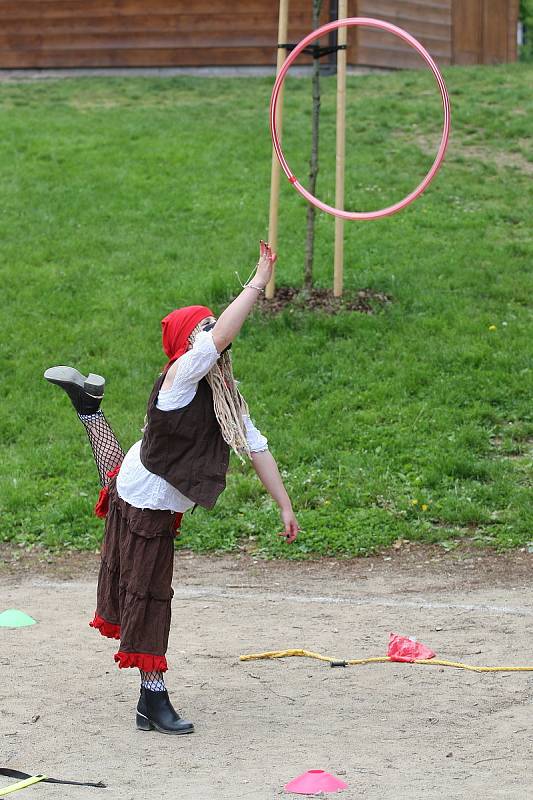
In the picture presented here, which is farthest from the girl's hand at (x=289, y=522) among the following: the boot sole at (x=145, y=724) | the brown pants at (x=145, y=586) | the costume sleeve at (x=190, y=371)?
the boot sole at (x=145, y=724)

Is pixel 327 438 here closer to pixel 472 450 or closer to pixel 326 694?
pixel 472 450

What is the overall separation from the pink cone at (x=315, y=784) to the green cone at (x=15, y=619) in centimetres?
262

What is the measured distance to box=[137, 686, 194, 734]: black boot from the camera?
468cm

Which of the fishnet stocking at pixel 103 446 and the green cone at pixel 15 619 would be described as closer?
the fishnet stocking at pixel 103 446

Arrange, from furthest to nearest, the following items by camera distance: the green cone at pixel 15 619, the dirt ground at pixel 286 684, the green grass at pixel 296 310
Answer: the green grass at pixel 296 310 < the green cone at pixel 15 619 < the dirt ground at pixel 286 684

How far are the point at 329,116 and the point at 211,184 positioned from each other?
10.0 feet

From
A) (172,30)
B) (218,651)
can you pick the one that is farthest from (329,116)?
(218,651)

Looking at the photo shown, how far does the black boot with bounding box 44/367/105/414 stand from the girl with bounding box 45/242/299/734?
14.6 inches

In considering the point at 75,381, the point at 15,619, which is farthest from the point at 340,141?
the point at 75,381

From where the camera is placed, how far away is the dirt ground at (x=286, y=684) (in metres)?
4.19

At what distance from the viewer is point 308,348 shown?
32.2 feet

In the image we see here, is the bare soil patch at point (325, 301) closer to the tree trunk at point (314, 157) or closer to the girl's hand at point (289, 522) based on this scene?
the tree trunk at point (314, 157)

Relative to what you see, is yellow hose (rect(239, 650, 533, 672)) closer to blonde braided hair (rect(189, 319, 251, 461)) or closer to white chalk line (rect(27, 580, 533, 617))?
white chalk line (rect(27, 580, 533, 617))

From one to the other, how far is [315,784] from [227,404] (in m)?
1.49
